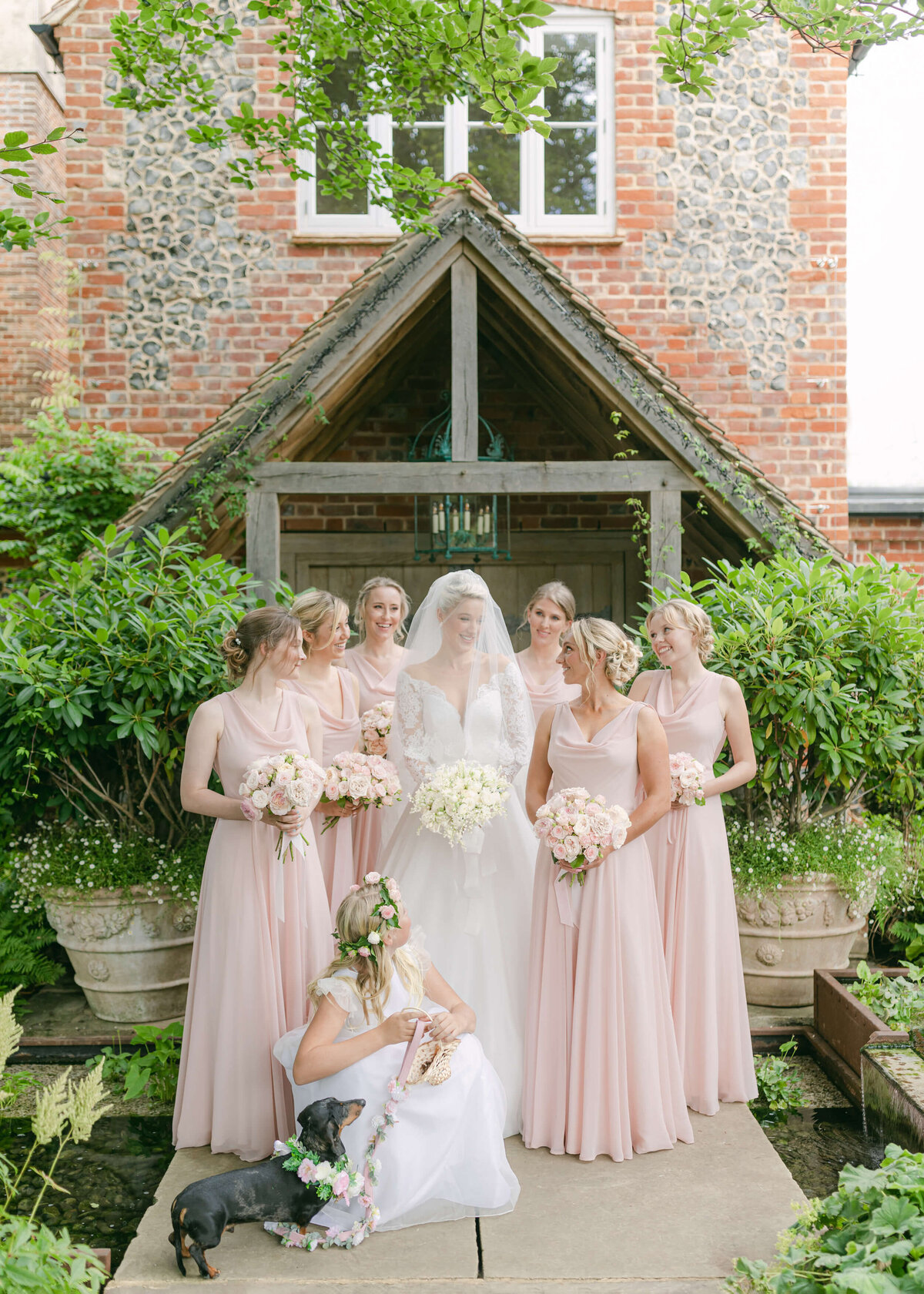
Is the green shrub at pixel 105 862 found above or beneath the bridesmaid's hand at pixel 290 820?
beneath

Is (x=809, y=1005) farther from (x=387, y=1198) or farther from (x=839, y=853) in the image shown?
(x=387, y=1198)

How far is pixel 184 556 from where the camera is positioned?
5.81 meters

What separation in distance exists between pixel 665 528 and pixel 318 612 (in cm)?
267

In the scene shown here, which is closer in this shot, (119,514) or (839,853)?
(839,853)

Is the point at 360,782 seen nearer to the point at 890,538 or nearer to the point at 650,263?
the point at 650,263

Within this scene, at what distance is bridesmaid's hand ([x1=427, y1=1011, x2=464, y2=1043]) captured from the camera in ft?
11.6

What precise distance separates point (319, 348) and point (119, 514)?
3.04m

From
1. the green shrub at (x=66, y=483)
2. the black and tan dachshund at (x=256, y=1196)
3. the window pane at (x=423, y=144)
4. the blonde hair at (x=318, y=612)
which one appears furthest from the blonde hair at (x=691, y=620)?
the window pane at (x=423, y=144)

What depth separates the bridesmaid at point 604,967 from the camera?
3.94 meters

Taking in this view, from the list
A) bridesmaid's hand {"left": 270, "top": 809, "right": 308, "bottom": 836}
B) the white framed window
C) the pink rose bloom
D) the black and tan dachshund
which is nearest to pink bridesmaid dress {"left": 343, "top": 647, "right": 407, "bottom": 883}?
bridesmaid's hand {"left": 270, "top": 809, "right": 308, "bottom": 836}

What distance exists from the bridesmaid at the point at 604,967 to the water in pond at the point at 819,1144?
507mm

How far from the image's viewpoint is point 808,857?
5684 mm

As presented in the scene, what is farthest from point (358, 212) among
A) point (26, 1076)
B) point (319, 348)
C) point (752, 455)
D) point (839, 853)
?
point (26, 1076)

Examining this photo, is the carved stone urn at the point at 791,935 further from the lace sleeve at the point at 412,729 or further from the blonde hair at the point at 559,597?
the lace sleeve at the point at 412,729
